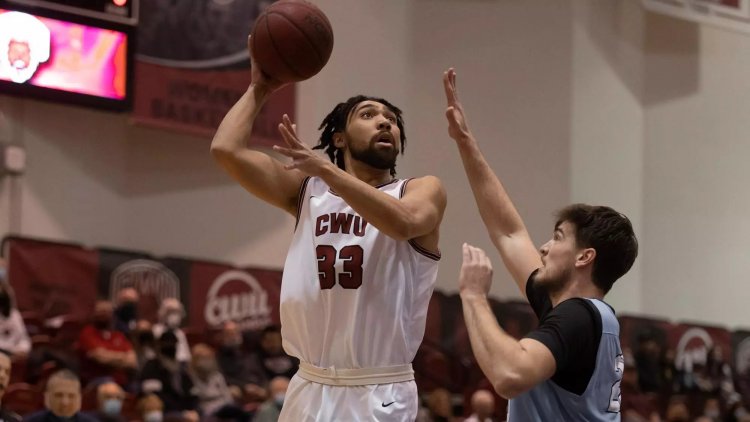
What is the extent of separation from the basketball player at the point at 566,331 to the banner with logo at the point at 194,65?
9075mm

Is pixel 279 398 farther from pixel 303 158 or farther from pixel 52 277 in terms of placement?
pixel 303 158

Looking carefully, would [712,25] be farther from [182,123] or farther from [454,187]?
[182,123]

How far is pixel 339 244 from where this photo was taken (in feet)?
15.3

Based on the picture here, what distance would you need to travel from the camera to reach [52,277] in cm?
1169

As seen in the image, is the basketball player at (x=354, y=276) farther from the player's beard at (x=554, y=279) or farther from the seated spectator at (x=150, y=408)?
the seated spectator at (x=150, y=408)

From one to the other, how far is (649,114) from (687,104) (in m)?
0.78

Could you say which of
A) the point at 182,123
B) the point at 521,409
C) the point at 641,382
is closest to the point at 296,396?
the point at 521,409

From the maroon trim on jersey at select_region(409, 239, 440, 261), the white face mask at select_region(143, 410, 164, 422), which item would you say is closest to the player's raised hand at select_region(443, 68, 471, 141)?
the maroon trim on jersey at select_region(409, 239, 440, 261)

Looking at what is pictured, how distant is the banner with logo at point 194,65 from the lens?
12.6 m

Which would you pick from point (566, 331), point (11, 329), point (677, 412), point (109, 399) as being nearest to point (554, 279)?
point (566, 331)

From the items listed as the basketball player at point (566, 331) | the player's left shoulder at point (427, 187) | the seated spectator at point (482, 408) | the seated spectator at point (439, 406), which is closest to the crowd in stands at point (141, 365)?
the seated spectator at point (439, 406)

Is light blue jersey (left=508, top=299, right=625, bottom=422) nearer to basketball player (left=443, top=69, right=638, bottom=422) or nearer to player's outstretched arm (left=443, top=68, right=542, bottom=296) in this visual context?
basketball player (left=443, top=69, right=638, bottom=422)

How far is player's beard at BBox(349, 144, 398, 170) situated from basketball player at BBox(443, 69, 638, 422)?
928mm

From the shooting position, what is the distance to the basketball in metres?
4.81
